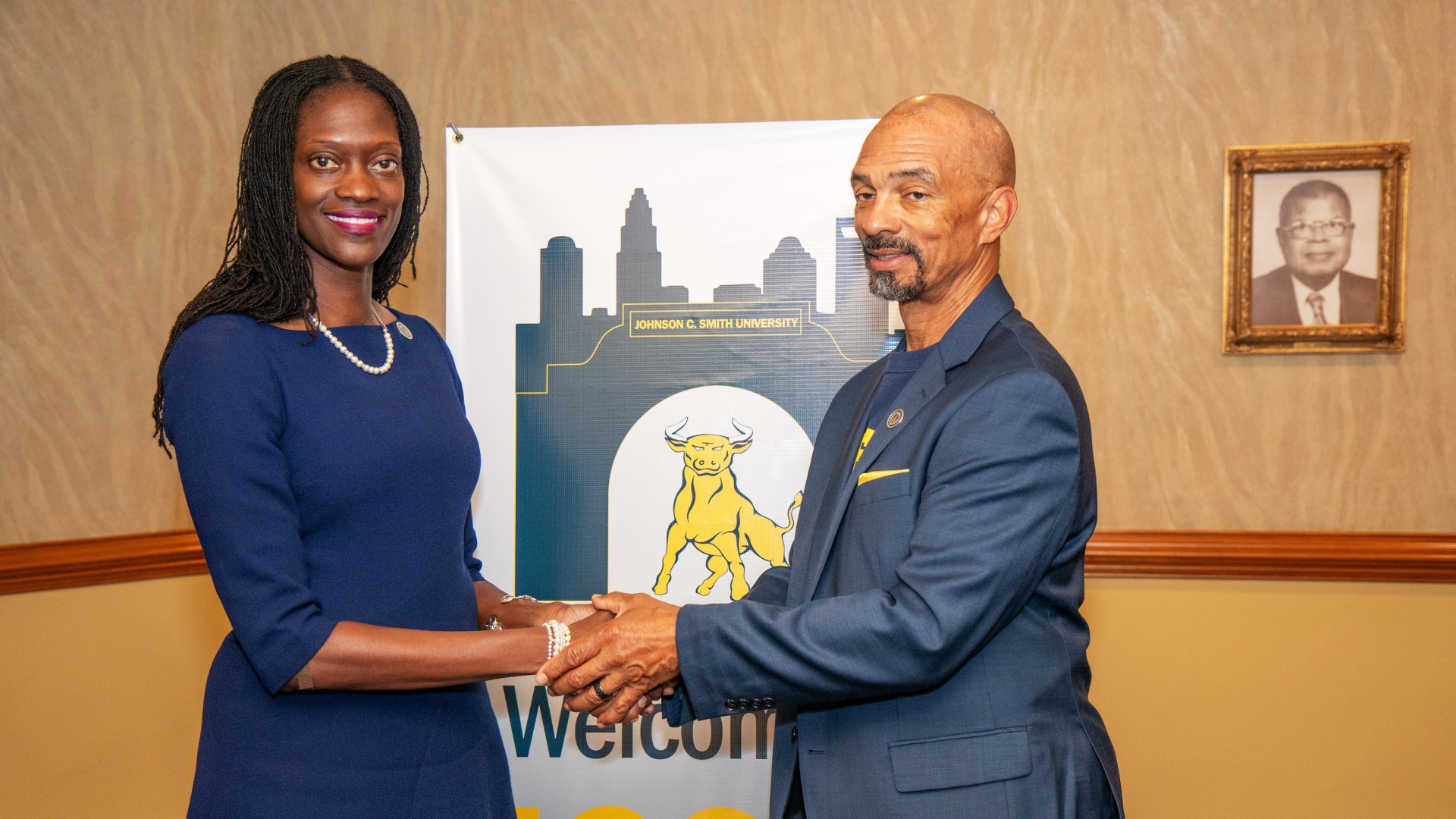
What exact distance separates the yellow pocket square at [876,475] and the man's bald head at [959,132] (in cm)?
58

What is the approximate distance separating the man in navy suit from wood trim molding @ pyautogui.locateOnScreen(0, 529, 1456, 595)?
1.49 metres

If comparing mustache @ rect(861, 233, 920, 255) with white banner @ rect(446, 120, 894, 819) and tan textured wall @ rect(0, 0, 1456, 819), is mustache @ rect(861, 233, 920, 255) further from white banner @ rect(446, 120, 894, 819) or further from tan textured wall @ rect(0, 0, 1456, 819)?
tan textured wall @ rect(0, 0, 1456, 819)

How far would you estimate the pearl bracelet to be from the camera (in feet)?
6.13

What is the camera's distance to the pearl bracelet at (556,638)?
1869 mm

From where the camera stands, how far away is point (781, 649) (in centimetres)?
167

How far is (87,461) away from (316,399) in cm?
204

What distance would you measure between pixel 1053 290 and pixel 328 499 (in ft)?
7.48

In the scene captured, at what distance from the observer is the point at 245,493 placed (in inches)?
60.2

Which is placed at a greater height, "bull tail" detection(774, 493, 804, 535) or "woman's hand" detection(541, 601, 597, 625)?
"bull tail" detection(774, 493, 804, 535)

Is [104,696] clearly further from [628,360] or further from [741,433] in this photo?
[741,433]

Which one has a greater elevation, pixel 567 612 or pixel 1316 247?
pixel 1316 247

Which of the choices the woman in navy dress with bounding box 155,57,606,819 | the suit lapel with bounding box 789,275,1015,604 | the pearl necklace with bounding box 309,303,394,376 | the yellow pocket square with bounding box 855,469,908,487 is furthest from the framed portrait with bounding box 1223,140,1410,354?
the pearl necklace with bounding box 309,303,394,376

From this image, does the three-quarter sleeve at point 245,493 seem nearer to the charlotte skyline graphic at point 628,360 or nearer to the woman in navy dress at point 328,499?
the woman in navy dress at point 328,499

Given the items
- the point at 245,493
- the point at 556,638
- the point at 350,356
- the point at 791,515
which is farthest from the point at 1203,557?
the point at 245,493
